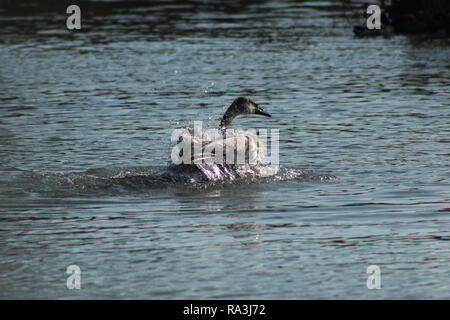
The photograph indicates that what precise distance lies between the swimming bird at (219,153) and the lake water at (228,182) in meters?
0.26

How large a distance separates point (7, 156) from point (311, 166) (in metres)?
5.33

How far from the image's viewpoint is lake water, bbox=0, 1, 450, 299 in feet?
33.9

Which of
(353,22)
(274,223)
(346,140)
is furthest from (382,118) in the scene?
(353,22)

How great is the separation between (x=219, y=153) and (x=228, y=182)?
18.7 inches

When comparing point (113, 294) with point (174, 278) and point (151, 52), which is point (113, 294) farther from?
point (151, 52)

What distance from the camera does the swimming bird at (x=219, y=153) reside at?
589 inches

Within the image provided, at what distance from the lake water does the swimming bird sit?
0.86ft

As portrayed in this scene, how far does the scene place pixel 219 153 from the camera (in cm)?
1504
